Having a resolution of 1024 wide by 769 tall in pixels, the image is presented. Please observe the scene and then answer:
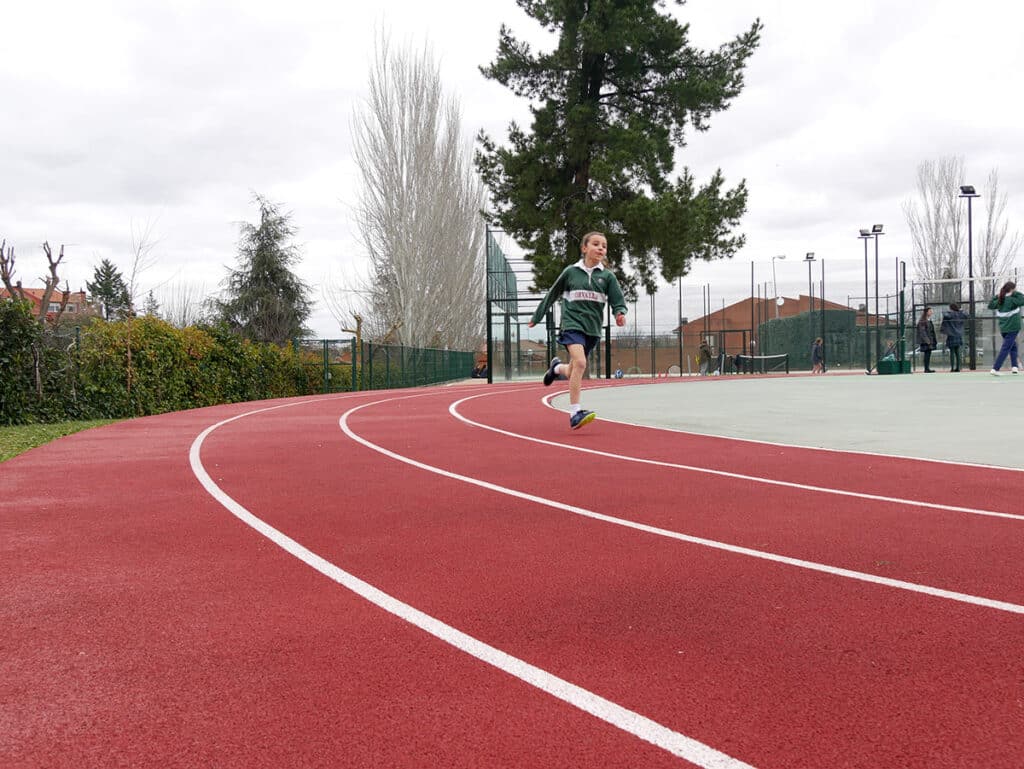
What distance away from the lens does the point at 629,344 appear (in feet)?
128

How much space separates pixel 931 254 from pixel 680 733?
177 ft

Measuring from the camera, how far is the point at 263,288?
137 feet

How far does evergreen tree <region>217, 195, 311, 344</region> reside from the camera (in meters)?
41.8

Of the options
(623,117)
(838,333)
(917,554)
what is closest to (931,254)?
(838,333)

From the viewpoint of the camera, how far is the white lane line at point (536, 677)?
1976 mm

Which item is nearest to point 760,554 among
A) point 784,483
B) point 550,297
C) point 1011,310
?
point 784,483

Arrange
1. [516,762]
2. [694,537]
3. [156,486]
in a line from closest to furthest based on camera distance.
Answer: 1. [516,762]
2. [694,537]
3. [156,486]

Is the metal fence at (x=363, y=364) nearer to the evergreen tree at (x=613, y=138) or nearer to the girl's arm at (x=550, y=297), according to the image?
the evergreen tree at (x=613, y=138)

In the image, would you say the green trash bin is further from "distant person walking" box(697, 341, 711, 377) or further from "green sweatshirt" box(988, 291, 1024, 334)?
"distant person walking" box(697, 341, 711, 377)

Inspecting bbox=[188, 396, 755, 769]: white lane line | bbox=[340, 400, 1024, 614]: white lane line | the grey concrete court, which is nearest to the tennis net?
the grey concrete court

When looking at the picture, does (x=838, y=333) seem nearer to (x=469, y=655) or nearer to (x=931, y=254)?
(x=931, y=254)

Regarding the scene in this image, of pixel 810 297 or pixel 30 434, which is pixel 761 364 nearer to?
pixel 810 297

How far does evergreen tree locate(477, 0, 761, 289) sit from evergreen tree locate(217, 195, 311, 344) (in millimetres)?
17224

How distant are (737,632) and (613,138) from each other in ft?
84.4
